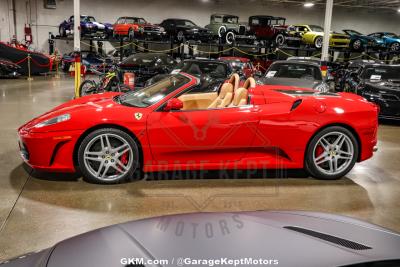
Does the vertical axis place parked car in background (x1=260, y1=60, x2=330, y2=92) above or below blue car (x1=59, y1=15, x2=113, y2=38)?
below

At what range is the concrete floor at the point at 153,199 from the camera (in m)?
3.47

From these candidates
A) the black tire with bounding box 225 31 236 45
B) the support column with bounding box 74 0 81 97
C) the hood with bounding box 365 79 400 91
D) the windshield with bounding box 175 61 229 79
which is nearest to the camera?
the hood with bounding box 365 79 400 91

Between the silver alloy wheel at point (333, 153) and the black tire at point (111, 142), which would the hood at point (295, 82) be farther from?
the black tire at point (111, 142)

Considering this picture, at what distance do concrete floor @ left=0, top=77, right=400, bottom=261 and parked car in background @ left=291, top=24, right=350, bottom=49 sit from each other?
15.5 m

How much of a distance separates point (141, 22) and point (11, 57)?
6718 millimetres

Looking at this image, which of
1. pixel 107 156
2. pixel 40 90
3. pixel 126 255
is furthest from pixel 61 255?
pixel 40 90

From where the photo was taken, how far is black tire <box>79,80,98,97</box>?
10484 millimetres

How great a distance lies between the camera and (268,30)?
19.7 meters

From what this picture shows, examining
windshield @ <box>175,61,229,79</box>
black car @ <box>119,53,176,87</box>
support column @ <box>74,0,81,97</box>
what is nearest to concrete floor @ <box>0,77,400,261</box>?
windshield @ <box>175,61,229,79</box>

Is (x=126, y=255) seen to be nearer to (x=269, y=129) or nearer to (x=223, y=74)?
(x=269, y=129)

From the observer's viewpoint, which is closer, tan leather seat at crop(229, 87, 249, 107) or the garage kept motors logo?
the garage kept motors logo

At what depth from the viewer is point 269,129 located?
4.54m

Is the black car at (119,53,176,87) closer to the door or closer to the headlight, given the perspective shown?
the headlight

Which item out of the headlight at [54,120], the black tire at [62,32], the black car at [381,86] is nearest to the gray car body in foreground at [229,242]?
the headlight at [54,120]
